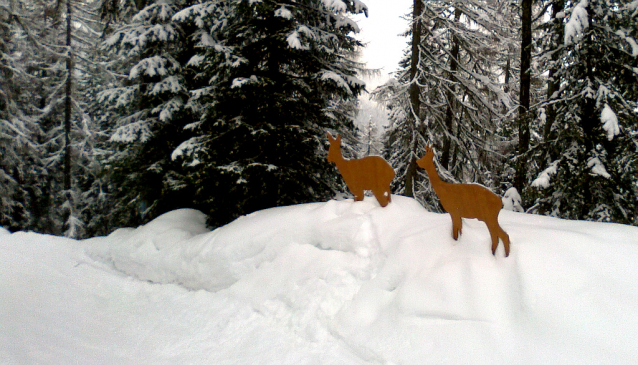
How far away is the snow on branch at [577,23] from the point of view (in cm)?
665

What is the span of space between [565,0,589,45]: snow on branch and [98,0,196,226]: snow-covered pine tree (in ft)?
29.5

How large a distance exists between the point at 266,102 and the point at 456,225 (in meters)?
4.98

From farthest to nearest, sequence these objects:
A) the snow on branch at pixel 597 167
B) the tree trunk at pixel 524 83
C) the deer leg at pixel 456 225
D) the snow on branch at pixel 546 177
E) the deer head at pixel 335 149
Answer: the tree trunk at pixel 524 83 < the snow on branch at pixel 546 177 < the snow on branch at pixel 597 167 < the deer head at pixel 335 149 < the deer leg at pixel 456 225

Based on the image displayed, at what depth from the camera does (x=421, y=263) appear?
15.1ft

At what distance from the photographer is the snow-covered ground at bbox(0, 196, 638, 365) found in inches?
135

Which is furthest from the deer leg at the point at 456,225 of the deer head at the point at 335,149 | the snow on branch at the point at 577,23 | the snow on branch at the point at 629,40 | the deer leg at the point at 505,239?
the snow on branch at the point at 629,40

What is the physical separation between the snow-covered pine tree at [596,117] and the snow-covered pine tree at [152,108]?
900 centimetres

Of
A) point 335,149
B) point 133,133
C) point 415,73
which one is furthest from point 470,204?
point 133,133

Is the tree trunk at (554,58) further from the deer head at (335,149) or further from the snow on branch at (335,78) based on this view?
the deer head at (335,149)

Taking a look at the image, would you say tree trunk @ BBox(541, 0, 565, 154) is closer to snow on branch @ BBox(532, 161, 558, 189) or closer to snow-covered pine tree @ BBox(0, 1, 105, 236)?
snow on branch @ BBox(532, 161, 558, 189)

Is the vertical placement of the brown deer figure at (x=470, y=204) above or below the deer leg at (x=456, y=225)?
above

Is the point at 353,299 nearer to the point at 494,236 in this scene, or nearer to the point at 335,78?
the point at 494,236

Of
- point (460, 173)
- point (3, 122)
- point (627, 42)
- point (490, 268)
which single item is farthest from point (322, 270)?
point (3, 122)

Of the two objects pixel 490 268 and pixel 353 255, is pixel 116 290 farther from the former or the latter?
pixel 490 268
